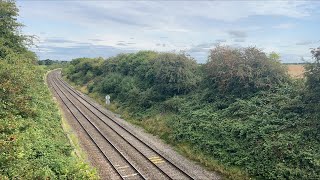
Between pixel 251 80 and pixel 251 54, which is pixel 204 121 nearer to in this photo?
pixel 251 80

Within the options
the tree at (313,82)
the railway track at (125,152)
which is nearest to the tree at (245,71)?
the tree at (313,82)

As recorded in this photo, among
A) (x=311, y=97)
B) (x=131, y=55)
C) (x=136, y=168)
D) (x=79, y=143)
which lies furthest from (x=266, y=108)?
(x=131, y=55)

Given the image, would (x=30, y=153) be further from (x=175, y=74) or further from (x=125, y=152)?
(x=175, y=74)

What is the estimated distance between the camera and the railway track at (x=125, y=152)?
18.5 meters

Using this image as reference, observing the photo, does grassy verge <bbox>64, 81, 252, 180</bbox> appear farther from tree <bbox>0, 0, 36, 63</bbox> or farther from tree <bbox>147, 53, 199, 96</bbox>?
tree <bbox>0, 0, 36, 63</bbox>

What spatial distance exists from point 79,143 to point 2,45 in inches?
451

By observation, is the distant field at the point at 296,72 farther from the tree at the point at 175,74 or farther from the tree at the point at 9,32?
the tree at the point at 9,32

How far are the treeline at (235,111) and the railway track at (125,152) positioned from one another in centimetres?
223

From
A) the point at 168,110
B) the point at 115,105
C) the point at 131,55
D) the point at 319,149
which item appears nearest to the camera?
the point at 319,149

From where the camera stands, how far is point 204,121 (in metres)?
24.8

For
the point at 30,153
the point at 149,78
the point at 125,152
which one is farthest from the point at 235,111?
the point at 149,78

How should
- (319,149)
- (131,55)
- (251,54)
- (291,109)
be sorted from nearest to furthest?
(319,149), (291,109), (251,54), (131,55)

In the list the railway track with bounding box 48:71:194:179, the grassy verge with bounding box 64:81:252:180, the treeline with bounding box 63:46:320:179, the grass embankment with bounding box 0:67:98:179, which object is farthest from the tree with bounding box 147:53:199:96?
the grass embankment with bounding box 0:67:98:179

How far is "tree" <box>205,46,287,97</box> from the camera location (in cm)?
2528
